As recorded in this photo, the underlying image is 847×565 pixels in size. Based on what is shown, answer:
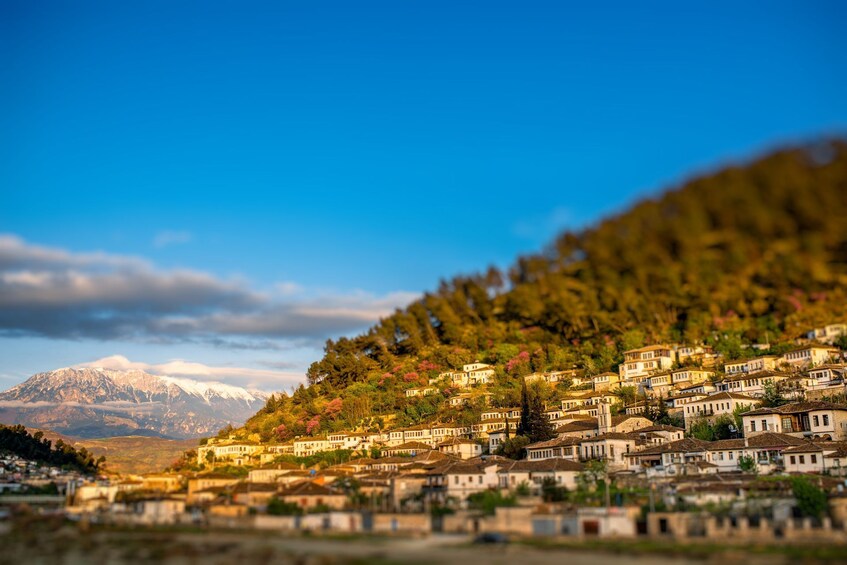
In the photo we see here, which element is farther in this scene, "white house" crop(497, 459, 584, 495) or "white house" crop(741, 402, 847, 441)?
"white house" crop(741, 402, 847, 441)

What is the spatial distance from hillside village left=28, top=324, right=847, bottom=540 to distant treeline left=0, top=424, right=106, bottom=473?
49.0 ft

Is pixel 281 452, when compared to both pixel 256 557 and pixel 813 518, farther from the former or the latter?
pixel 813 518

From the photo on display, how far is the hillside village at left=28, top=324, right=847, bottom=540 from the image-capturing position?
121ft

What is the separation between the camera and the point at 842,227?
1866 cm

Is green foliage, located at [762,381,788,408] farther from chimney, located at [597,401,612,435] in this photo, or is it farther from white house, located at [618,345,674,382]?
white house, located at [618,345,674,382]

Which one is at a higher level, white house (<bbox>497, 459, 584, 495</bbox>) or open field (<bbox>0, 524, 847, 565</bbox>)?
white house (<bbox>497, 459, 584, 495</bbox>)

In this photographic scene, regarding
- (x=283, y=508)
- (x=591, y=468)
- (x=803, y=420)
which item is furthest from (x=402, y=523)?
(x=803, y=420)

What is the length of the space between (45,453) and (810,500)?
75.3m

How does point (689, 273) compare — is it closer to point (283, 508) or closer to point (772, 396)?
point (283, 508)

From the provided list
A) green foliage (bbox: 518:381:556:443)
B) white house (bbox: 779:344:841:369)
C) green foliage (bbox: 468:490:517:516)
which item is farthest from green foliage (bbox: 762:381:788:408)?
green foliage (bbox: 468:490:517:516)

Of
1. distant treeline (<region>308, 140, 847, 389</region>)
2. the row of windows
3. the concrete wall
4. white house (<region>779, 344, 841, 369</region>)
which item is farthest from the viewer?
white house (<region>779, 344, 841, 369</region>)

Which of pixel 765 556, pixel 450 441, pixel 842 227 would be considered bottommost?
pixel 765 556

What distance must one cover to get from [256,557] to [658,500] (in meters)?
21.0

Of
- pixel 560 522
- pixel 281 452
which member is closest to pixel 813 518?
pixel 560 522
